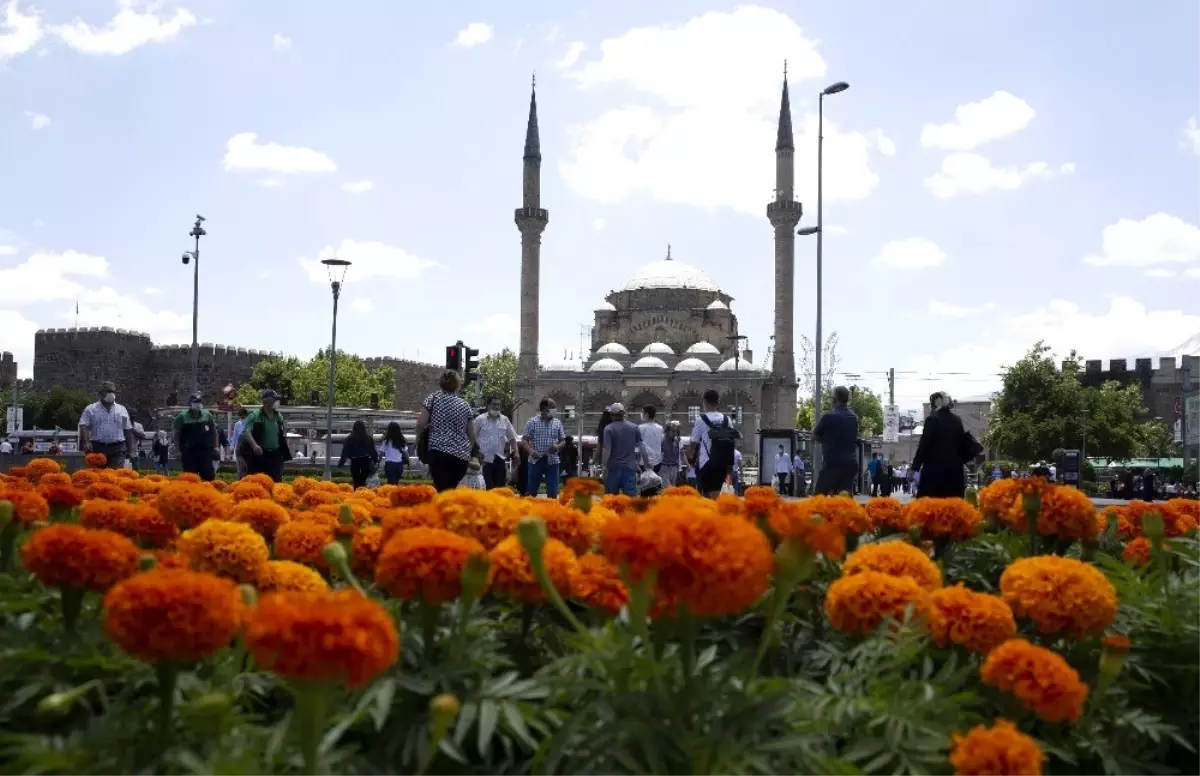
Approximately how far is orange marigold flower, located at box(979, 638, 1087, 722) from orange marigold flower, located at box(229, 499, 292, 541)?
7.23 ft

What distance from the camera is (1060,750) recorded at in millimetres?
2170

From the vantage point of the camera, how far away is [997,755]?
175 centimetres

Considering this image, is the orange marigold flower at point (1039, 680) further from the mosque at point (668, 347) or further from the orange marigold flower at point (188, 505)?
the mosque at point (668, 347)

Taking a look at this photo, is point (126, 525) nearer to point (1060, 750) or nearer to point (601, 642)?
point (601, 642)

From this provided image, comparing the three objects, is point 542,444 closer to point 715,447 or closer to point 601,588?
point 715,447

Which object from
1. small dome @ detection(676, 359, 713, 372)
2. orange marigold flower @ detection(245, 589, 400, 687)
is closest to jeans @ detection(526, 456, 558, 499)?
orange marigold flower @ detection(245, 589, 400, 687)

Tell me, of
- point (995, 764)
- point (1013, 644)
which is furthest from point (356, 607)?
point (1013, 644)

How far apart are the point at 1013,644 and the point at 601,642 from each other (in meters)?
0.76

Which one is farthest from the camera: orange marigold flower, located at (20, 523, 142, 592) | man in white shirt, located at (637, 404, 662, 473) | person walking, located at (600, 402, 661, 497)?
man in white shirt, located at (637, 404, 662, 473)

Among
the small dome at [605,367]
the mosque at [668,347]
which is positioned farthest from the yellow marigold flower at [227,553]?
the small dome at [605,367]

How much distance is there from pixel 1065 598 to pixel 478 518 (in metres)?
1.32

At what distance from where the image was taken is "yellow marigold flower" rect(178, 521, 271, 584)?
258 centimetres

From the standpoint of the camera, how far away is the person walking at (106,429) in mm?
11914

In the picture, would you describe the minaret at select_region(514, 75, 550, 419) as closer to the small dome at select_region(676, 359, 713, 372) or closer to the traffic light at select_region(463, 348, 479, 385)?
the small dome at select_region(676, 359, 713, 372)
